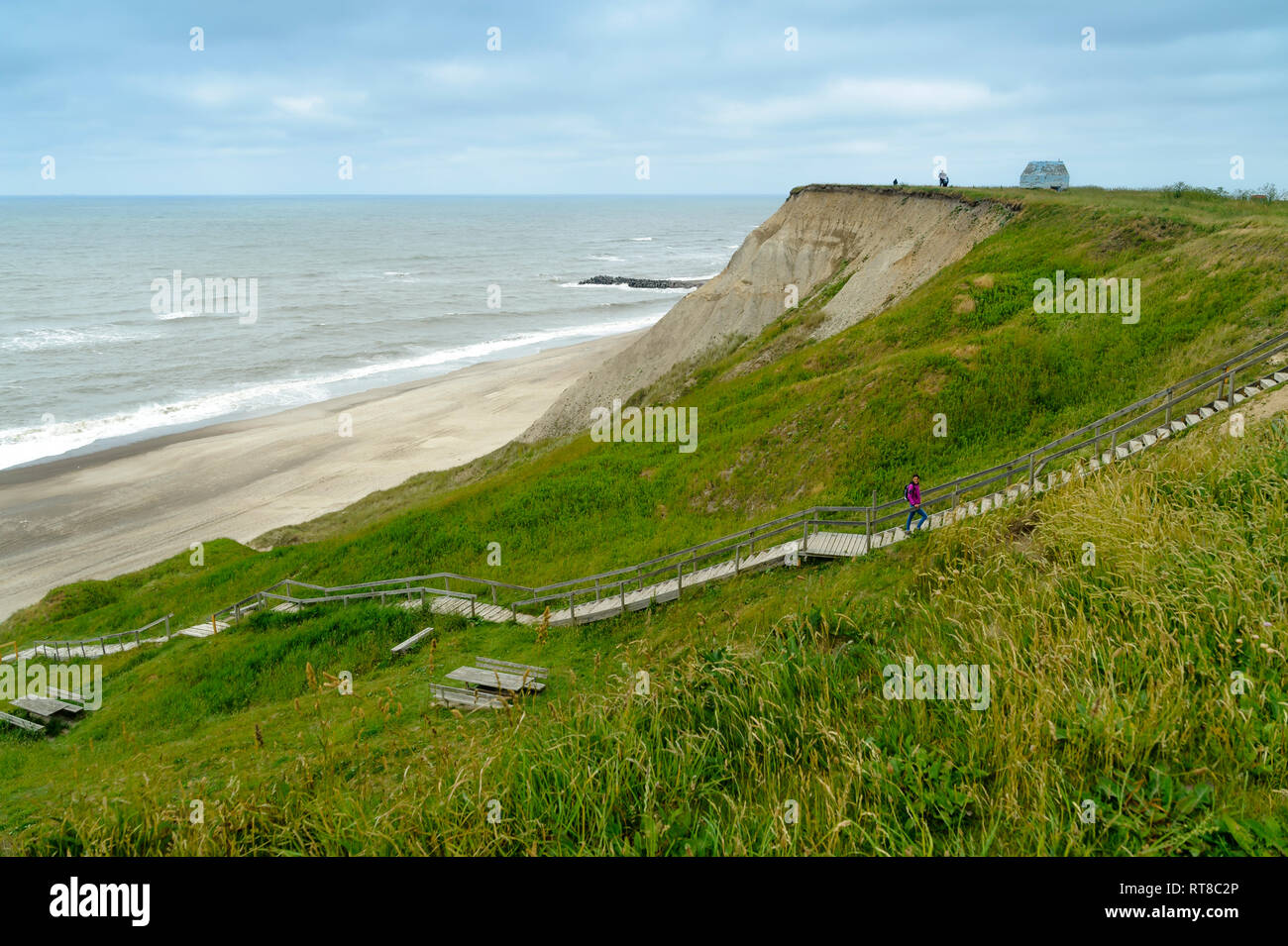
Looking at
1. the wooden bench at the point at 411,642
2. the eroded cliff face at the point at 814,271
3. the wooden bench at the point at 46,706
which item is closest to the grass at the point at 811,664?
the wooden bench at the point at 411,642

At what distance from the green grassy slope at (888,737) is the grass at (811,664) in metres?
0.05

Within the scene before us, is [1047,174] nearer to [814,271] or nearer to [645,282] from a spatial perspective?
[814,271]

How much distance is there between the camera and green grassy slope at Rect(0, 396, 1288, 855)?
7402 mm

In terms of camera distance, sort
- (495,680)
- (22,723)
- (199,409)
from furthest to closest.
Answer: (199,409), (22,723), (495,680)

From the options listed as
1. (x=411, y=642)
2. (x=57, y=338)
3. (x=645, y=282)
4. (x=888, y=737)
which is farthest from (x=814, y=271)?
(x=645, y=282)

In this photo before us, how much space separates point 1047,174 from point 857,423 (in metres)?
32.2

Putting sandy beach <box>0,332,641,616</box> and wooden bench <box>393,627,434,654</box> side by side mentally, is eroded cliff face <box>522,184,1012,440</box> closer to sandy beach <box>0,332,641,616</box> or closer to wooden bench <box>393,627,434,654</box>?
sandy beach <box>0,332,641,616</box>

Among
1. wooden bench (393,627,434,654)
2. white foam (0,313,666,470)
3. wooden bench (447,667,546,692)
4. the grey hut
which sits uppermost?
the grey hut

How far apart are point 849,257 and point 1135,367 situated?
24558 mm

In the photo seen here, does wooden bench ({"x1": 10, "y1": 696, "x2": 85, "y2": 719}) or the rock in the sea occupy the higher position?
the rock in the sea

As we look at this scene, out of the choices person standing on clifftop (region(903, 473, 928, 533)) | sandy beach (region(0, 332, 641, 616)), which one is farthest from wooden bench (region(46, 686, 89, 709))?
person standing on clifftop (region(903, 473, 928, 533))

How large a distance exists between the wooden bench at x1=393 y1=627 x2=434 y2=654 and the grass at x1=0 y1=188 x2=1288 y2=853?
0.26 meters

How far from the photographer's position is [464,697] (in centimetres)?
1395
